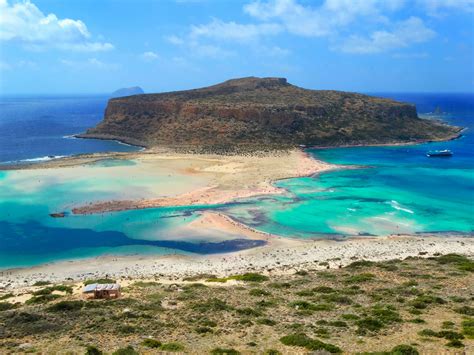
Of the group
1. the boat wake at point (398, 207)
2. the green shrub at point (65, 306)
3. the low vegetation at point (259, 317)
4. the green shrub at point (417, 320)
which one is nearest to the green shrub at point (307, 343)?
the low vegetation at point (259, 317)

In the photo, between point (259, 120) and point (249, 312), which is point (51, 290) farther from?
point (259, 120)

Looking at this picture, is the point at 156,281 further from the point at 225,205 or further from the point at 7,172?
the point at 7,172

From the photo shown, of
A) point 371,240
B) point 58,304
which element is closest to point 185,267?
point 58,304

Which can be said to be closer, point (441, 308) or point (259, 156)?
point (441, 308)

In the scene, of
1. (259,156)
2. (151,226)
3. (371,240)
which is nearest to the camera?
(371,240)

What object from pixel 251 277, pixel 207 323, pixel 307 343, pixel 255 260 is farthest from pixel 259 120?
pixel 307 343

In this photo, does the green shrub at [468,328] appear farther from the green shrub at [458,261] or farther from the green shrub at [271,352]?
the green shrub at [458,261]
